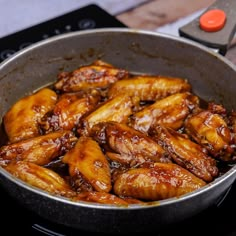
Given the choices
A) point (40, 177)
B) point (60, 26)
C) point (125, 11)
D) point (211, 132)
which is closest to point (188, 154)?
point (211, 132)

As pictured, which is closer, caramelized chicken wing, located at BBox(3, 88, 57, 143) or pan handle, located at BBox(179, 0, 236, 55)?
caramelized chicken wing, located at BBox(3, 88, 57, 143)

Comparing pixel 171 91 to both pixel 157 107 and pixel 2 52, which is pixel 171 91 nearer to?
pixel 157 107

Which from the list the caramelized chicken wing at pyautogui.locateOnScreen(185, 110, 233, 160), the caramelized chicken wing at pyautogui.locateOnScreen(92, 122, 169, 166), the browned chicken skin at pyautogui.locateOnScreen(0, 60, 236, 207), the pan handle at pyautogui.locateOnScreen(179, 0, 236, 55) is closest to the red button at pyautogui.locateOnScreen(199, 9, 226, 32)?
the pan handle at pyautogui.locateOnScreen(179, 0, 236, 55)

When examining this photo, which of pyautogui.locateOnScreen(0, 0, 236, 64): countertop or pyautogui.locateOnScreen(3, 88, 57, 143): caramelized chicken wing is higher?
pyautogui.locateOnScreen(0, 0, 236, 64): countertop

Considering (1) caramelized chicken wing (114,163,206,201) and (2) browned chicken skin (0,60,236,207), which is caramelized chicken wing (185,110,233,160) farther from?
(1) caramelized chicken wing (114,163,206,201)

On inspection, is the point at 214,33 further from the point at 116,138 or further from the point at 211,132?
the point at 116,138

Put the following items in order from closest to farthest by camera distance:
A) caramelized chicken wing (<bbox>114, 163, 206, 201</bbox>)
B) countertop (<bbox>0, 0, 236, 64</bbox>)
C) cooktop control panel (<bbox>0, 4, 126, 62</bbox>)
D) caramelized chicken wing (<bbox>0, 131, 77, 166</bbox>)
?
caramelized chicken wing (<bbox>114, 163, 206, 201</bbox>)
caramelized chicken wing (<bbox>0, 131, 77, 166</bbox>)
cooktop control panel (<bbox>0, 4, 126, 62</bbox>)
countertop (<bbox>0, 0, 236, 64</bbox>)

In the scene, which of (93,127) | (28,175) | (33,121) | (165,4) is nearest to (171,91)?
(93,127)
